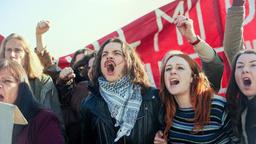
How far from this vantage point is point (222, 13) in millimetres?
5062

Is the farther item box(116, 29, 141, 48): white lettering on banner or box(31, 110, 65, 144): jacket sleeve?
box(116, 29, 141, 48): white lettering on banner

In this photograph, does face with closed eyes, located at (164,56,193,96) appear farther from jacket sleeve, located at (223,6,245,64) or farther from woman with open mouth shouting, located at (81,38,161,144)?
jacket sleeve, located at (223,6,245,64)

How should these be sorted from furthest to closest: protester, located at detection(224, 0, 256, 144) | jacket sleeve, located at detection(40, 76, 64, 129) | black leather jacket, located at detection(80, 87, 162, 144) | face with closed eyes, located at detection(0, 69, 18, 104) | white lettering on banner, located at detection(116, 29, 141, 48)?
white lettering on banner, located at detection(116, 29, 141, 48)
jacket sleeve, located at detection(40, 76, 64, 129)
black leather jacket, located at detection(80, 87, 162, 144)
protester, located at detection(224, 0, 256, 144)
face with closed eyes, located at detection(0, 69, 18, 104)

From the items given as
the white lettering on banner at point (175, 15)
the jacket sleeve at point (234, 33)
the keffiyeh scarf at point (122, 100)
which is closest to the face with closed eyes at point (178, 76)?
the keffiyeh scarf at point (122, 100)

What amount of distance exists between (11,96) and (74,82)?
130 centimetres

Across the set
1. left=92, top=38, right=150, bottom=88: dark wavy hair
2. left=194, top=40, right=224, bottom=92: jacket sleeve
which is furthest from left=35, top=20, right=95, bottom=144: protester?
left=194, top=40, right=224, bottom=92: jacket sleeve

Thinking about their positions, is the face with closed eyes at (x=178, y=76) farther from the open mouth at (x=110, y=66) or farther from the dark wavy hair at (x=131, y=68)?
the open mouth at (x=110, y=66)

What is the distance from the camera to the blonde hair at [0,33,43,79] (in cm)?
371

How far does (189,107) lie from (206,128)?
0.76ft

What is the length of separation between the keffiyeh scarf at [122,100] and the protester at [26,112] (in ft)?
1.93

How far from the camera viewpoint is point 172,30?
17.5 feet

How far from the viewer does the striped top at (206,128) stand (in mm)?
3062

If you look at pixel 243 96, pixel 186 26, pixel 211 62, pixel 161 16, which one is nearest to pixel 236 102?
pixel 243 96

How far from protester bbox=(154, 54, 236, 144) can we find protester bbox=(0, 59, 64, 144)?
2.75 feet
